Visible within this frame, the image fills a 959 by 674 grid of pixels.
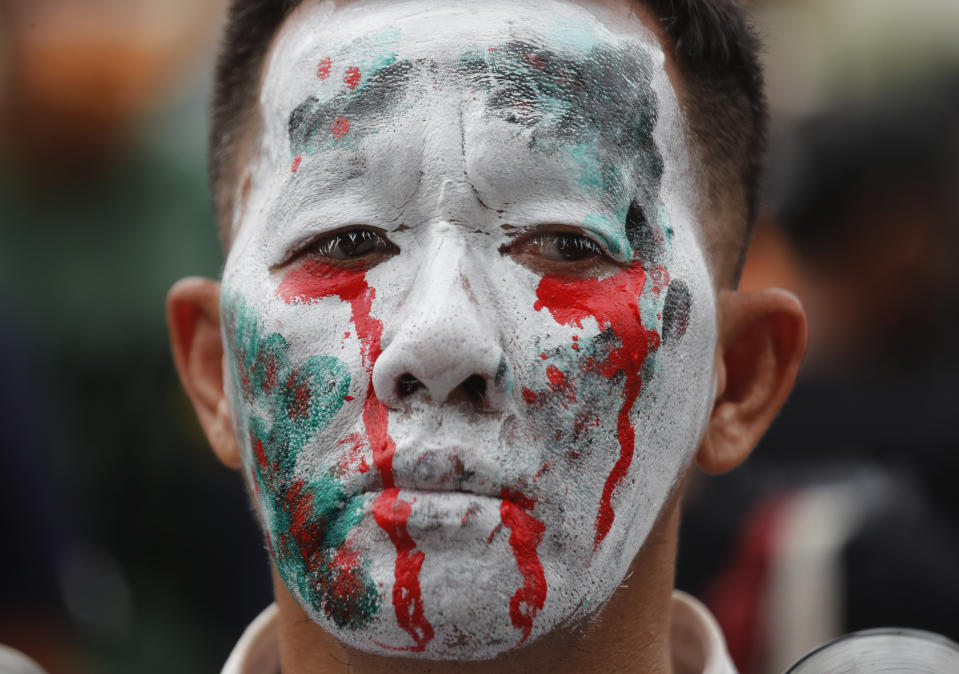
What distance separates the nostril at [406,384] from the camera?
1758mm

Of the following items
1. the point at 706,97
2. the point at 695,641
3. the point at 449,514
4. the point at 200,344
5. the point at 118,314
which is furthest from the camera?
the point at 118,314

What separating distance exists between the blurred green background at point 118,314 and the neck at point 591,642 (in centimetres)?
173

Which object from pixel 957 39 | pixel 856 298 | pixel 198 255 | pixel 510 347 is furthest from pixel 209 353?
pixel 957 39

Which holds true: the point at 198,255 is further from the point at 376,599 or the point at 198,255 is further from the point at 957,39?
the point at 957,39

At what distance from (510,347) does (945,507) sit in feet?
6.92

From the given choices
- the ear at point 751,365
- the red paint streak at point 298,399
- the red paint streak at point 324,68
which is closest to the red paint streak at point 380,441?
the red paint streak at point 298,399

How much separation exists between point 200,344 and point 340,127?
595 mm

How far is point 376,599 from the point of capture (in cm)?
174

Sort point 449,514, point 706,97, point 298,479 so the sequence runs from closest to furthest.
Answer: point 449,514 → point 298,479 → point 706,97

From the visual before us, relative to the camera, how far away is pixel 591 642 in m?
1.93

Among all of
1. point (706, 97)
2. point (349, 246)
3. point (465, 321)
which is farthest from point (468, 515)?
point (706, 97)

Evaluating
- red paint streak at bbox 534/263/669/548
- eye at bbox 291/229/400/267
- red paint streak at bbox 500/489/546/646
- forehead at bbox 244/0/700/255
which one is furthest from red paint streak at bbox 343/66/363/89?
red paint streak at bbox 500/489/546/646

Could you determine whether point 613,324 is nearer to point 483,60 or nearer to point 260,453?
point 483,60

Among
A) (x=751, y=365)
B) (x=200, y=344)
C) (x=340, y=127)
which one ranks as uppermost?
(x=340, y=127)
